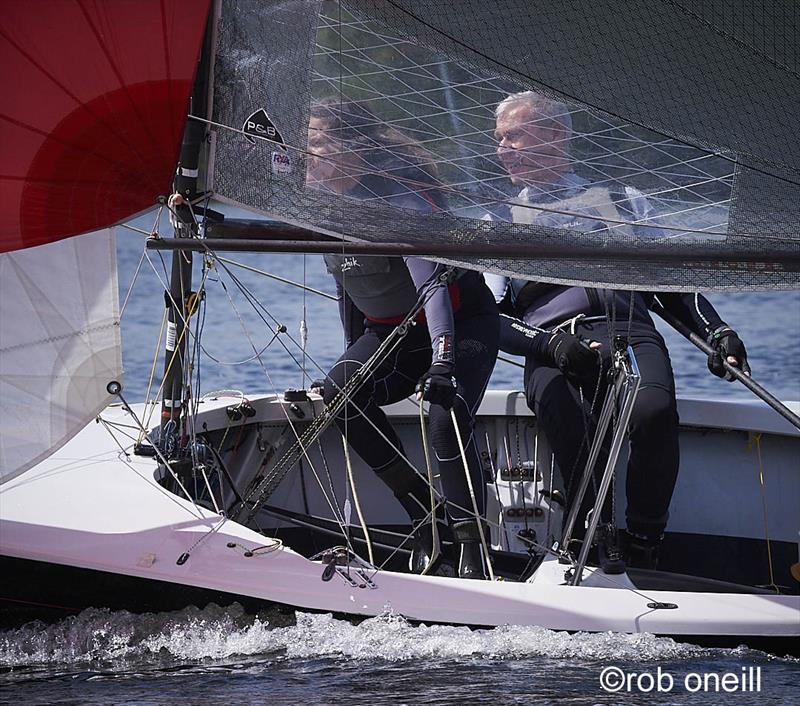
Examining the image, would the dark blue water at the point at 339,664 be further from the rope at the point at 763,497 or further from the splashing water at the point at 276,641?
the rope at the point at 763,497

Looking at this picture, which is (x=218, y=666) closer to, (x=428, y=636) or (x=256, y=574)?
(x=256, y=574)

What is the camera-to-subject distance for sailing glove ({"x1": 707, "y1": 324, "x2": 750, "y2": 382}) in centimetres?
360

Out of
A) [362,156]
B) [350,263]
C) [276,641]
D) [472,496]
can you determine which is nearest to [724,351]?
[472,496]

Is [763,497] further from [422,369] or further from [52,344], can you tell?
[52,344]

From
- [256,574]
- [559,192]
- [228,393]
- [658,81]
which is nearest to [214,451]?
[228,393]

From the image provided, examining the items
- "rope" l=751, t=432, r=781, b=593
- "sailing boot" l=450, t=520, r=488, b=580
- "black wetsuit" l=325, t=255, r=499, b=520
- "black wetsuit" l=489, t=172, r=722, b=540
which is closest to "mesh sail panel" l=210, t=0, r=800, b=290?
"black wetsuit" l=489, t=172, r=722, b=540

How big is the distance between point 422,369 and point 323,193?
0.85 m

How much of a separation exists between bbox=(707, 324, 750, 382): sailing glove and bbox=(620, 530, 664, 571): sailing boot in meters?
0.50

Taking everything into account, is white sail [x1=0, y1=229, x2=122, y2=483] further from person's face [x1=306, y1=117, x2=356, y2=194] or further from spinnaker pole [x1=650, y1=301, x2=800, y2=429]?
spinnaker pole [x1=650, y1=301, x2=800, y2=429]

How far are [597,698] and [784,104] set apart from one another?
1.43m

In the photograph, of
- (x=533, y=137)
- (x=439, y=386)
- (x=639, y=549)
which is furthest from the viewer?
(x=639, y=549)

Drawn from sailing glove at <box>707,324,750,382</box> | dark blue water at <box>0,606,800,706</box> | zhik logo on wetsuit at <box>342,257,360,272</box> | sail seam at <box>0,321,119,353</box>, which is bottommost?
dark blue water at <box>0,606,800,706</box>

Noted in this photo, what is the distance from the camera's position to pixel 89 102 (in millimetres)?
3004

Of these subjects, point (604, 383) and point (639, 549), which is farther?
point (604, 383)
